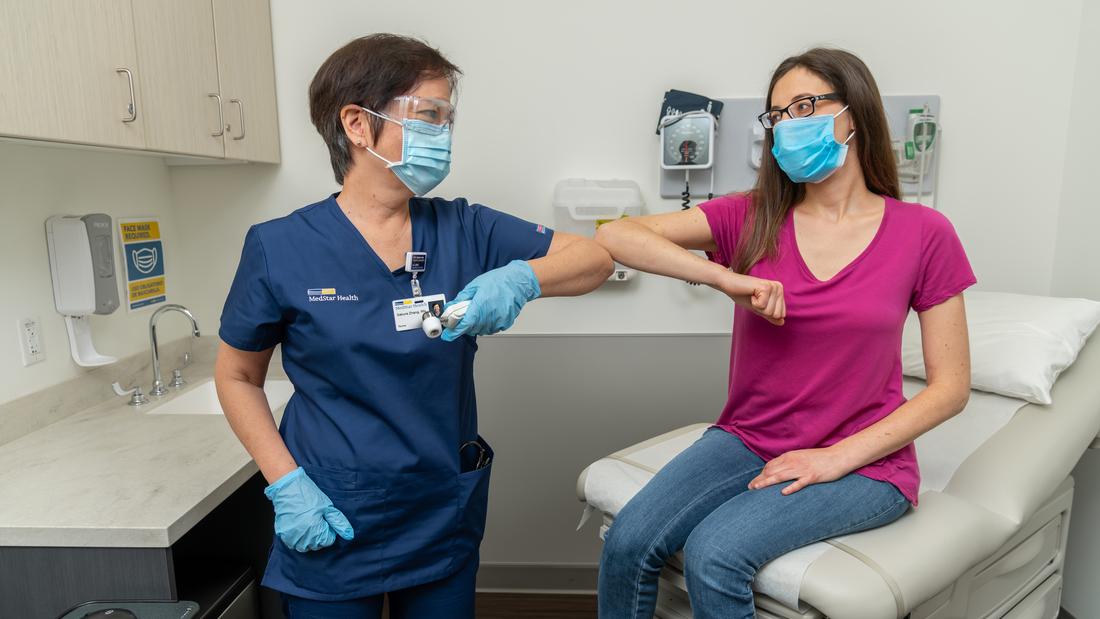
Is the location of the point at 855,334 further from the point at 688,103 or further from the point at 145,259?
the point at 145,259

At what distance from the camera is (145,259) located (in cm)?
206

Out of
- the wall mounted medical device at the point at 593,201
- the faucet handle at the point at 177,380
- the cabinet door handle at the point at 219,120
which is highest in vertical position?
the cabinet door handle at the point at 219,120

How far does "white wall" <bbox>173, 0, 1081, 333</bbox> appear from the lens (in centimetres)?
206

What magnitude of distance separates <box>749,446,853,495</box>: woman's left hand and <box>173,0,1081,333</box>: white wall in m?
0.96

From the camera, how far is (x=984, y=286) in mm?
2184

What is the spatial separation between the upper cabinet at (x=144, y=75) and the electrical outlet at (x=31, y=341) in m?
0.53

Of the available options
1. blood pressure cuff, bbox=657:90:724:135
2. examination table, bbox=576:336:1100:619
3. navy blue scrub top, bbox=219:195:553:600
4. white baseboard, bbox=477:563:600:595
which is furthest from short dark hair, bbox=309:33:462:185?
white baseboard, bbox=477:563:600:595

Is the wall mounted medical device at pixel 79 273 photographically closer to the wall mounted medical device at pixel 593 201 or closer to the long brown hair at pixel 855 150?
the wall mounted medical device at pixel 593 201

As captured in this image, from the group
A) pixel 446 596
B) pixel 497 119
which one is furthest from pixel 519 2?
pixel 446 596

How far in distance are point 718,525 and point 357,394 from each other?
0.64 m

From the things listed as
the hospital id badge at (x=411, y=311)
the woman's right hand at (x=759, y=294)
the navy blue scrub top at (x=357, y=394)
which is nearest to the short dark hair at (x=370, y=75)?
the navy blue scrub top at (x=357, y=394)

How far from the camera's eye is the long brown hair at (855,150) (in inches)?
52.1

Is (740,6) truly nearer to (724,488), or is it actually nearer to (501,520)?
(724,488)

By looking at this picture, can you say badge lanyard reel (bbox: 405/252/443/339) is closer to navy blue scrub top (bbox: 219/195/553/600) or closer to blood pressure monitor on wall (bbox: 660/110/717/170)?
navy blue scrub top (bbox: 219/195/553/600)
